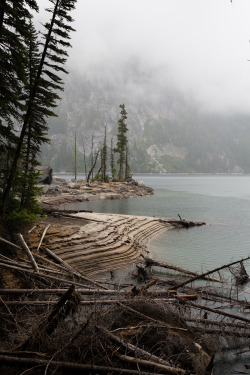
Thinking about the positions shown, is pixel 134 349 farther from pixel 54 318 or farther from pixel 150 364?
pixel 54 318

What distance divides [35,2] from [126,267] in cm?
1739

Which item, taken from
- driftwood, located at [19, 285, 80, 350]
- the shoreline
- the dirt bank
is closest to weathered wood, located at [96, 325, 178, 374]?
driftwood, located at [19, 285, 80, 350]

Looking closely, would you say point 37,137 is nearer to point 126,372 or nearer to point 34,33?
point 34,33

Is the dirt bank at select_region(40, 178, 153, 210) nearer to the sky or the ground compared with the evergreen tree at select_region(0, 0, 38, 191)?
nearer to the ground

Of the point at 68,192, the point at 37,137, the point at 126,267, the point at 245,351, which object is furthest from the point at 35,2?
the point at 68,192

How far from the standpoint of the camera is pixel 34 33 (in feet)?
59.8

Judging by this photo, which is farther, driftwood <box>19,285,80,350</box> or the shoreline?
the shoreline

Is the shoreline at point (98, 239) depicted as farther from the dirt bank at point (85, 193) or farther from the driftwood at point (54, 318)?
the dirt bank at point (85, 193)

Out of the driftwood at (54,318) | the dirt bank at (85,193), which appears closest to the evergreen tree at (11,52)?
the driftwood at (54,318)

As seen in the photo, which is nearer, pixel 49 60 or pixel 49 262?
pixel 49 262

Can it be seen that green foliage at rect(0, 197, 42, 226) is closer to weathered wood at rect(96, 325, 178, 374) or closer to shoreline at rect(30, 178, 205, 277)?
shoreline at rect(30, 178, 205, 277)

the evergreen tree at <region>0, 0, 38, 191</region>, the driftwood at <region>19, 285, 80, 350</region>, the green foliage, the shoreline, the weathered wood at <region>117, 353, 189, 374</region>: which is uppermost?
the evergreen tree at <region>0, 0, 38, 191</region>

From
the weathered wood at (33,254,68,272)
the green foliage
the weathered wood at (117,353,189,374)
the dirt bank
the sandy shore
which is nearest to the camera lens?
the weathered wood at (117,353,189,374)

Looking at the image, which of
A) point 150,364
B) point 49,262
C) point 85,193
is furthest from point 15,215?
point 85,193
